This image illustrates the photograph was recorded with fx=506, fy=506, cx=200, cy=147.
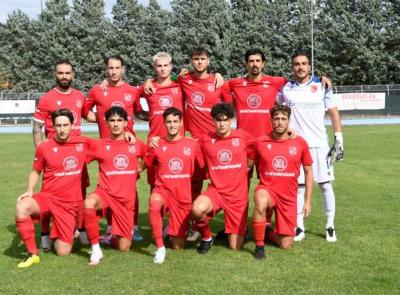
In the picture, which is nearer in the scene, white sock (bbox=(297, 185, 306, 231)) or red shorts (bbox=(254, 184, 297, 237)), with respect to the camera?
red shorts (bbox=(254, 184, 297, 237))

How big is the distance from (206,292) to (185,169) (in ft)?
5.42

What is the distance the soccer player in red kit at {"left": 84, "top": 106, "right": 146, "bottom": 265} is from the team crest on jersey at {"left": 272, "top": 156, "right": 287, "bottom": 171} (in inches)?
58.6

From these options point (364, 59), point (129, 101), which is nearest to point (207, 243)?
point (129, 101)

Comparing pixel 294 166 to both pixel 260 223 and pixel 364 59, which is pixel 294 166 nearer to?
pixel 260 223

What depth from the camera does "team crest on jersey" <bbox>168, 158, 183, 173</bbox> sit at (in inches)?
215

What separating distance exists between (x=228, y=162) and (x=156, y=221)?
1.01m

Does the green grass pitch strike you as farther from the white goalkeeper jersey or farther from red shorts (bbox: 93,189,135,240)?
the white goalkeeper jersey

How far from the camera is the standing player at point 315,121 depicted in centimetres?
571

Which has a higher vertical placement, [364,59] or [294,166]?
[364,59]

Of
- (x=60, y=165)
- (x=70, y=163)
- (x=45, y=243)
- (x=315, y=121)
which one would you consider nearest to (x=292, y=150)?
(x=315, y=121)

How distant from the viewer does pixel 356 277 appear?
4.42 metres

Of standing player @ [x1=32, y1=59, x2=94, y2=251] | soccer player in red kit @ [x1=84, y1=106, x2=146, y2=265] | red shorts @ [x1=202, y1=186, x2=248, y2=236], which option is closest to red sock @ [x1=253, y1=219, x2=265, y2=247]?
red shorts @ [x1=202, y1=186, x2=248, y2=236]

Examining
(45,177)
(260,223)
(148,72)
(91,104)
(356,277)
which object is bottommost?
(356,277)

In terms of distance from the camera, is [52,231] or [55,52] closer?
[52,231]
